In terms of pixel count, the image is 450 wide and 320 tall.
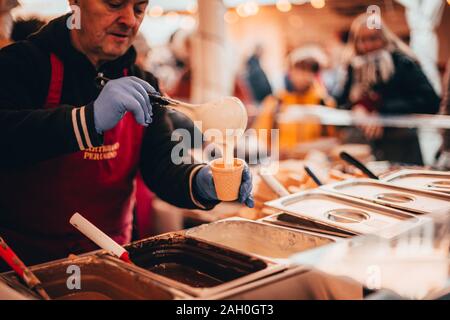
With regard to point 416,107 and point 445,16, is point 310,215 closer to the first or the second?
point 416,107

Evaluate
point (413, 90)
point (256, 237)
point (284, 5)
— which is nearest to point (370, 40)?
point (413, 90)

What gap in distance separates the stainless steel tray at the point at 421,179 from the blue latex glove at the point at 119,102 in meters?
1.27

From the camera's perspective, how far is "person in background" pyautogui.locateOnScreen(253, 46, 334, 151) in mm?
5430

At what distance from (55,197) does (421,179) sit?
1.63 m

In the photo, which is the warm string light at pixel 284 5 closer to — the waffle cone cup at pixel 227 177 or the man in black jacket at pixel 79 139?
the man in black jacket at pixel 79 139

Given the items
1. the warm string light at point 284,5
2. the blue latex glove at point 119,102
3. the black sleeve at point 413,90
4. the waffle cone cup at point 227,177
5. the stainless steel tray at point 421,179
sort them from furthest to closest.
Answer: the warm string light at point 284,5 < the black sleeve at point 413,90 < the stainless steel tray at point 421,179 < the waffle cone cup at point 227,177 < the blue latex glove at point 119,102

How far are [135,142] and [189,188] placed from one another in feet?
1.09

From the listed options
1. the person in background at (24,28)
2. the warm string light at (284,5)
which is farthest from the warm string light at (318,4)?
the person in background at (24,28)

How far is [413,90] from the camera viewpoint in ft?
14.7

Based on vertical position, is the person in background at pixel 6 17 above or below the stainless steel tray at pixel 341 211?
above

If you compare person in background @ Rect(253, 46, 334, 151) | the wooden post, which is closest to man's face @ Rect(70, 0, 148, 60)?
the wooden post

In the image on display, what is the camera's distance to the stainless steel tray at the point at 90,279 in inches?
54.1

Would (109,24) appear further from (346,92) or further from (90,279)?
(346,92)
